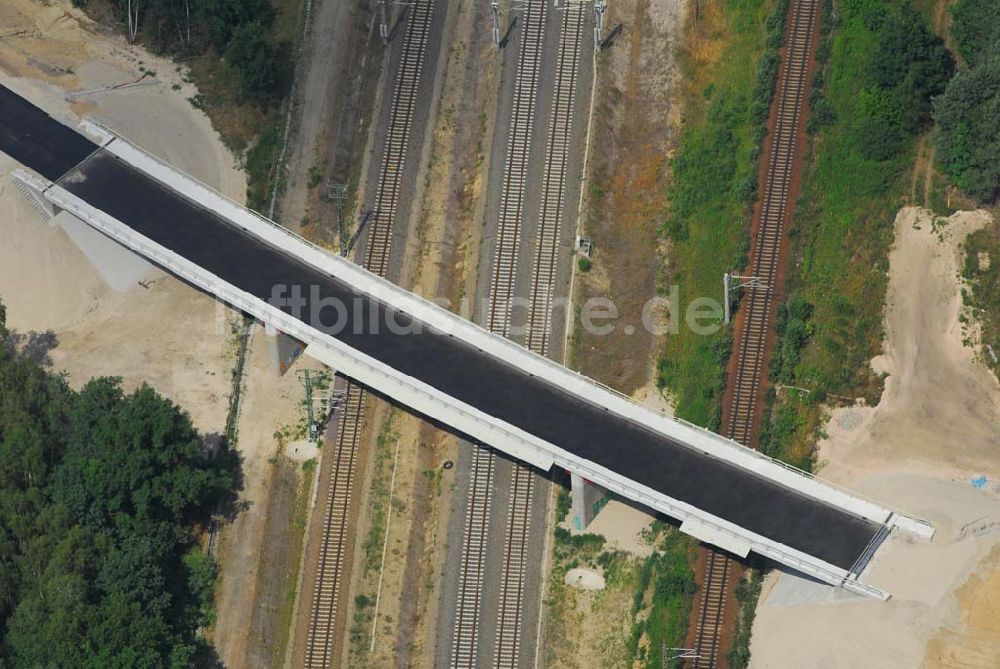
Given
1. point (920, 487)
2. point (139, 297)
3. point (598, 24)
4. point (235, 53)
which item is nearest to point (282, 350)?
point (139, 297)

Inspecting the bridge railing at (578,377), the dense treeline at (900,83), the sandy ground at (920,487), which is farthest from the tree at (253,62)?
the sandy ground at (920,487)

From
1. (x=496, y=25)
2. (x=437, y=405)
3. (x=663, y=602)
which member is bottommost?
(x=663, y=602)

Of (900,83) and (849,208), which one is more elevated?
A: (900,83)

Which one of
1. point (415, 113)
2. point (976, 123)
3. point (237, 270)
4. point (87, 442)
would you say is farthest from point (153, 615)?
point (976, 123)

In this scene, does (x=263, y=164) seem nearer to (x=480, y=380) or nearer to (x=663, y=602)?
(x=480, y=380)

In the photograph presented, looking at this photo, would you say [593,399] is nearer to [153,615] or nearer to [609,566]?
[609,566]

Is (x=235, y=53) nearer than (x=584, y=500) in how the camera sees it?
No

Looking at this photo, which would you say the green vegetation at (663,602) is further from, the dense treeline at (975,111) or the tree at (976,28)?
the tree at (976,28)
